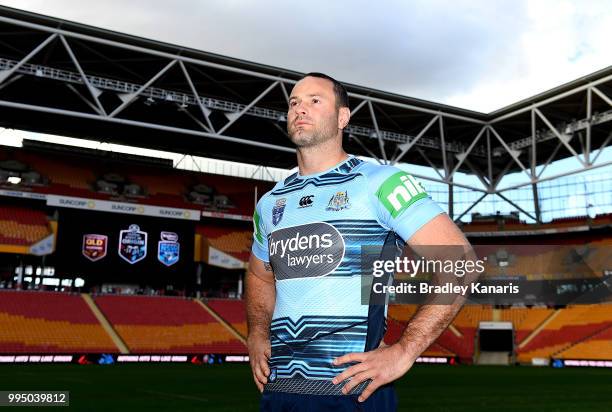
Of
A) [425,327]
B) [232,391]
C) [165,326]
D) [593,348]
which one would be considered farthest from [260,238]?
[593,348]

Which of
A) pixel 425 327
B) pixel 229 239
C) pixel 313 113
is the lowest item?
pixel 425 327

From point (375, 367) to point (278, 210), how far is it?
1016 mm

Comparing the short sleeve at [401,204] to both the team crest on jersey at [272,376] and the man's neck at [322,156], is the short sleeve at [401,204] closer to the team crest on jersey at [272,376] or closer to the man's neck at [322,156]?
the man's neck at [322,156]

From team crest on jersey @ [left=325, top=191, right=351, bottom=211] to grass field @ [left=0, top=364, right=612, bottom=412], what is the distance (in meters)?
11.7

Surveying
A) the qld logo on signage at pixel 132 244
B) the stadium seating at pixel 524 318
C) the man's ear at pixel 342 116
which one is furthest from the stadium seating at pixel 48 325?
the man's ear at pixel 342 116

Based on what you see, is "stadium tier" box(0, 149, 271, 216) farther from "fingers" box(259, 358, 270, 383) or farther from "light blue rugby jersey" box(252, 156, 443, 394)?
"light blue rugby jersey" box(252, 156, 443, 394)

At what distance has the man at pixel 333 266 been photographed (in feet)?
9.09

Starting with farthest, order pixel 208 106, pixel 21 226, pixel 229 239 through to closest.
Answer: pixel 229 239 → pixel 21 226 → pixel 208 106

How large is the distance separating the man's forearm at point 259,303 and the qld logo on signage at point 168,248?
37429 mm

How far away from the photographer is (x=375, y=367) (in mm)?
2689

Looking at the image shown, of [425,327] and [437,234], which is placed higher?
[437,234]

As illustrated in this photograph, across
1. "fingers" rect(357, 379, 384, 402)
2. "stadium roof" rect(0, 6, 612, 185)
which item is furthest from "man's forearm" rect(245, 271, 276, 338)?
"stadium roof" rect(0, 6, 612, 185)

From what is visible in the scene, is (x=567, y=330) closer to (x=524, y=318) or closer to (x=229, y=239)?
(x=524, y=318)

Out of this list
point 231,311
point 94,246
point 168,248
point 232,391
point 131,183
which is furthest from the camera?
point 131,183
